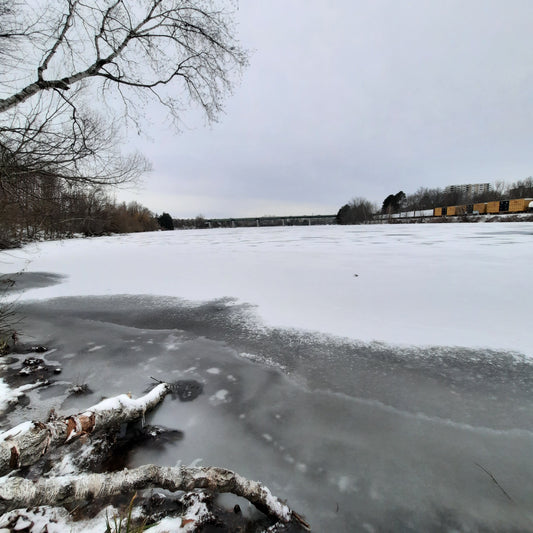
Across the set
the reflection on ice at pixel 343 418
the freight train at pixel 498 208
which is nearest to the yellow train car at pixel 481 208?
the freight train at pixel 498 208

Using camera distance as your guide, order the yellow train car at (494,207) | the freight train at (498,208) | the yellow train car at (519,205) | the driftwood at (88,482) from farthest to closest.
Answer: the yellow train car at (494,207)
the freight train at (498,208)
the yellow train car at (519,205)
the driftwood at (88,482)

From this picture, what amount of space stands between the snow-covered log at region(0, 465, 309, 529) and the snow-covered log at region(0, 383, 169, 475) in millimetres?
278

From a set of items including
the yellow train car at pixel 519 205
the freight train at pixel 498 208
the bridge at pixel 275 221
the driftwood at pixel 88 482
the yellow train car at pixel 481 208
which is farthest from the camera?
the bridge at pixel 275 221

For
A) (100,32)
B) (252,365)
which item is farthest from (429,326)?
(100,32)

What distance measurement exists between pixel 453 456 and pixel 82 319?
16.9 feet

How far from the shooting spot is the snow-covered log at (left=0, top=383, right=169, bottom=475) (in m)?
1.36

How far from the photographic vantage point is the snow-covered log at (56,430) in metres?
1.36

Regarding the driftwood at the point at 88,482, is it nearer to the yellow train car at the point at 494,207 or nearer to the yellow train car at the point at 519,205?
the yellow train car at the point at 519,205

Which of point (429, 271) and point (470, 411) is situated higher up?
point (429, 271)

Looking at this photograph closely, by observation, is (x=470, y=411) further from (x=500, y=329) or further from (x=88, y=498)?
(x=88, y=498)

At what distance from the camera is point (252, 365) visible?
116 inches

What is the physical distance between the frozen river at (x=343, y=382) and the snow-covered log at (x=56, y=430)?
27 centimetres

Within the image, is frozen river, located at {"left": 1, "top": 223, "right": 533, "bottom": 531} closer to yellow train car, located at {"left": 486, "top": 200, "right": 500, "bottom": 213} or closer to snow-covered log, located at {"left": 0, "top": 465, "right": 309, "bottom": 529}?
snow-covered log, located at {"left": 0, "top": 465, "right": 309, "bottom": 529}

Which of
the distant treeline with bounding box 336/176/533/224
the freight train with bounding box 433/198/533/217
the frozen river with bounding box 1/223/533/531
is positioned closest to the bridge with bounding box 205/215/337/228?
the distant treeline with bounding box 336/176/533/224
